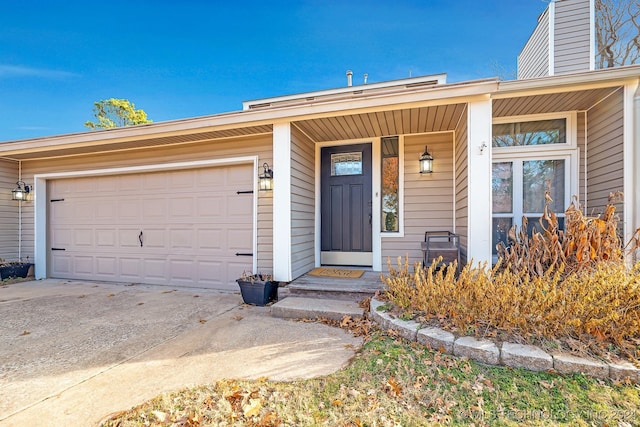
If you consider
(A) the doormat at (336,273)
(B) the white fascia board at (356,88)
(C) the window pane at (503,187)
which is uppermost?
(B) the white fascia board at (356,88)

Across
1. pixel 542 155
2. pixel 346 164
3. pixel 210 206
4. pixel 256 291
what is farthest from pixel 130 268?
pixel 542 155

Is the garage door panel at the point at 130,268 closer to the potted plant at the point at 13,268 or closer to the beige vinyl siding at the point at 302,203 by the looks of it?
the potted plant at the point at 13,268

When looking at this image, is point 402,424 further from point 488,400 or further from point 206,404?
point 206,404

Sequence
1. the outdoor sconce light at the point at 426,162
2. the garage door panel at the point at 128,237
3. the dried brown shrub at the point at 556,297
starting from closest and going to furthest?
the dried brown shrub at the point at 556,297
the outdoor sconce light at the point at 426,162
the garage door panel at the point at 128,237

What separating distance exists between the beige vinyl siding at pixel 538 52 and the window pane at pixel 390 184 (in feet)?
10.4

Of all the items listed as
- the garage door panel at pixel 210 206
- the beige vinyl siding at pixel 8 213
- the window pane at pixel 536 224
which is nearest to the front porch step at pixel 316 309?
the garage door panel at pixel 210 206

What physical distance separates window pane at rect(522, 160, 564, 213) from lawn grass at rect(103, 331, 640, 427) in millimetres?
2864

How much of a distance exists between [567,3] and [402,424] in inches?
279

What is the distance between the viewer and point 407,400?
1.79 m

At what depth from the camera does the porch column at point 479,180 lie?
3.36m

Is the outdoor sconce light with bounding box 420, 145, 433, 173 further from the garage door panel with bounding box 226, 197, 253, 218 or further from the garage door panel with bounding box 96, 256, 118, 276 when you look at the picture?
the garage door panel with bounding box 96, 256, 118, 276

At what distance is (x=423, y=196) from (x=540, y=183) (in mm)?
1588

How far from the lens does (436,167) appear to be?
4.58 m

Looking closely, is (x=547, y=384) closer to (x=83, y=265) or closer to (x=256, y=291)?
(x=256, y=291)
